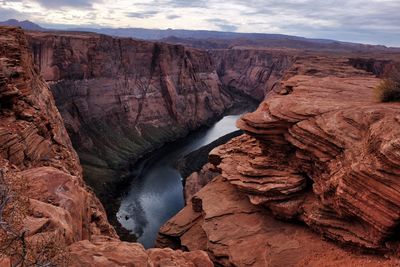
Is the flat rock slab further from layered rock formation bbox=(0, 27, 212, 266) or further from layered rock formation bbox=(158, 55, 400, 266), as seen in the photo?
layered rock formation bbox=(0, 27, 212, 266)

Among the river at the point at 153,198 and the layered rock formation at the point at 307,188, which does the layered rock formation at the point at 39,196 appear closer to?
the layered rock formation at the point at 307,188

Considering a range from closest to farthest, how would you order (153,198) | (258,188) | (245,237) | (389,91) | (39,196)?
(39,196) → (389,91) → (245,237) → (258,188) → (153,198)

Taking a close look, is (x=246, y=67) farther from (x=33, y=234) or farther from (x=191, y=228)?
(x=33, y=234)

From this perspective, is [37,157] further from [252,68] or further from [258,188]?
[252,68]

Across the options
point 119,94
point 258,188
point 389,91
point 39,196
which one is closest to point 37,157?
point 39,196

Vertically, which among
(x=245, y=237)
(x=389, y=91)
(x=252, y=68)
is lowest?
(x=252, y=68)

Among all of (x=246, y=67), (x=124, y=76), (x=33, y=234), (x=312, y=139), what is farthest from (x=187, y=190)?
(x=246, y=67)
